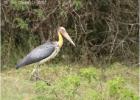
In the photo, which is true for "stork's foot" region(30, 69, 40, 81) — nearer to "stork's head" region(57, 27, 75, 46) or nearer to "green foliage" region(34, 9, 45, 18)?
"stork's head" region(57, 27, 75, 46)

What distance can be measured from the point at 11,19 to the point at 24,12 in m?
0.29

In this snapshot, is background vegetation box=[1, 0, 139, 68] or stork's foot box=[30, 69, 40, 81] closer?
stork's foot box=[30, 69, 40, 81]

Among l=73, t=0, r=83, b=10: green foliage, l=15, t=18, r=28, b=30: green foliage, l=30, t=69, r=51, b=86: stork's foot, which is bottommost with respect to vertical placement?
l=30, t=69, r=51, b=86: stork's foot

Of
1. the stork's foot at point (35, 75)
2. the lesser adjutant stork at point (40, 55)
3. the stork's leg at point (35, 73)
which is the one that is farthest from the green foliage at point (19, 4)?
the stork's foot at point (35, 75)

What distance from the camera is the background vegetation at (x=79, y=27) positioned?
31.1ft

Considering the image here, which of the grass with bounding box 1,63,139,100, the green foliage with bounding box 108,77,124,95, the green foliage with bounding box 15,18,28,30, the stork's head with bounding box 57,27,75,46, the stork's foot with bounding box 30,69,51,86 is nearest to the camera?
the green foliage with bounding box 108,77,124,95

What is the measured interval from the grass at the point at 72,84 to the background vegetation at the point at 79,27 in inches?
20.4

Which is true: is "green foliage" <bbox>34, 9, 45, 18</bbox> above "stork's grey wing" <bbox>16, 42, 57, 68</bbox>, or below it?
above

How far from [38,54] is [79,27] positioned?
4.90ft

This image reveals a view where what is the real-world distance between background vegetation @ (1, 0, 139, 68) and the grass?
20.4 inches

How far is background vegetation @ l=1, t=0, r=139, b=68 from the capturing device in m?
9.47

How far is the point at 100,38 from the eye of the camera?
32.9 feet

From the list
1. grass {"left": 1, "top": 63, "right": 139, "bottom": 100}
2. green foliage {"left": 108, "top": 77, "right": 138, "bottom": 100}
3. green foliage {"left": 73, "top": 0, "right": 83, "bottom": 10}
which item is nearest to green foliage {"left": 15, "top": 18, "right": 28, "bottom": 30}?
grass {"left": 1, "top": 63, "right": 139, "bottom": 100}

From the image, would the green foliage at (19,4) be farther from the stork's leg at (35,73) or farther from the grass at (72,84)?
the stork's leg at (35,73)
